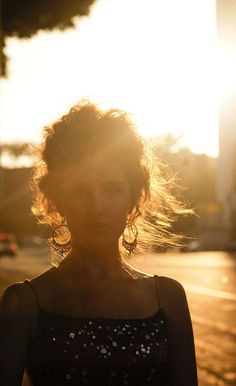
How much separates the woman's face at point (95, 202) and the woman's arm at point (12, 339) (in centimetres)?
27

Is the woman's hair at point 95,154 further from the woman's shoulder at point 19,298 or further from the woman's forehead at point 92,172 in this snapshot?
the woman's shoulder at point 19,298

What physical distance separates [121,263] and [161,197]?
0.30m

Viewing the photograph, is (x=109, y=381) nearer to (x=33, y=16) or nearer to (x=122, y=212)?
(x=122, y=212)

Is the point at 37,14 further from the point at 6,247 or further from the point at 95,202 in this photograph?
the point at 6,247

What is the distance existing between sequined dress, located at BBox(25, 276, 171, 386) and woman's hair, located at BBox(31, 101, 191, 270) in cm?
32

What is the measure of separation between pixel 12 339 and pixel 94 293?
283mm

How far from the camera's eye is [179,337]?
101 inches

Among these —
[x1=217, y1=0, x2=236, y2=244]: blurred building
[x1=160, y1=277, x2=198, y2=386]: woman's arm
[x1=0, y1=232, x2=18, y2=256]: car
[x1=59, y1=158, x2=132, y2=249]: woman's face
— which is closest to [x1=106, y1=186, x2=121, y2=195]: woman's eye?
[x1=59, y1=158, x2=132, y2=249]: woman's face

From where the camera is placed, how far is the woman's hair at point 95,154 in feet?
8.49

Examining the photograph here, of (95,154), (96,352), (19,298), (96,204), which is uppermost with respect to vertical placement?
(95,154)

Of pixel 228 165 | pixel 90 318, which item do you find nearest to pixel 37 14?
pixel 90 318

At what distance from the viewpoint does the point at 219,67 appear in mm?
12523

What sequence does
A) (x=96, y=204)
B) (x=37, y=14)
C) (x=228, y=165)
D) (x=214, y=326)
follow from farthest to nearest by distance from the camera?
1. (x=228, y=165)
2. (x=214, y=326)
3. (x=37, y=14)
4. (x=96, y=204)

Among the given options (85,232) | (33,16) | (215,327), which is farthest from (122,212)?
(215,327)
